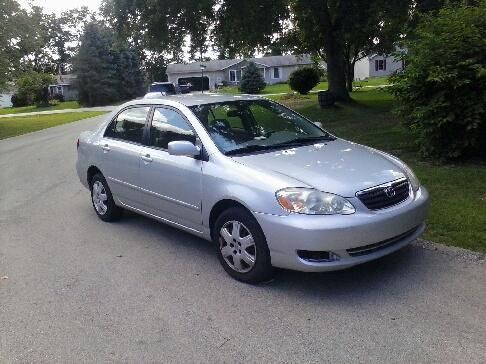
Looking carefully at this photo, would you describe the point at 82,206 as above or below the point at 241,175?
below

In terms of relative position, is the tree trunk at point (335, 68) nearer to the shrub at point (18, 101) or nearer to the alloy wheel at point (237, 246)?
the alloy wheel at point (237, 246)

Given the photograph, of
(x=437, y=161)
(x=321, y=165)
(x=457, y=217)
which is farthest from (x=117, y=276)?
(x=437, y=161)

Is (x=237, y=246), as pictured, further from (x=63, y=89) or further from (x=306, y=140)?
(x=63, y=89)

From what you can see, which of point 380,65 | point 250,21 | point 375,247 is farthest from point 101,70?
point 375,247

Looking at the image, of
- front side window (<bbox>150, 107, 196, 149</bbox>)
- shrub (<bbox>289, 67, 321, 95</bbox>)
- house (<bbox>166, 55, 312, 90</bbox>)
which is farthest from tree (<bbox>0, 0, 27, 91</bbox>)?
house (<bbox>166, 55, 312, 90</bbox>)

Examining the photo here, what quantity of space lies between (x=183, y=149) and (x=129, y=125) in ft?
5.48

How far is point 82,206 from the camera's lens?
7.99 metres

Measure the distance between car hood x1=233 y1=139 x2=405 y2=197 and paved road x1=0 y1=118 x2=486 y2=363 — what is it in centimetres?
86

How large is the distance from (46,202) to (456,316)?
6.50 meters

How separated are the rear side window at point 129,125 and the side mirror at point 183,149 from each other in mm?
1166

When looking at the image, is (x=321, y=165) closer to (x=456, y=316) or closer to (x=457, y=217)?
(x=456, y=316)

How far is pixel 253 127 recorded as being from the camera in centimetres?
567

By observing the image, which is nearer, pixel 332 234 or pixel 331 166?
pixel 332 234

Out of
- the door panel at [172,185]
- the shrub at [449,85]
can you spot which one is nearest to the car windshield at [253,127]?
the door panel at [172,185]
